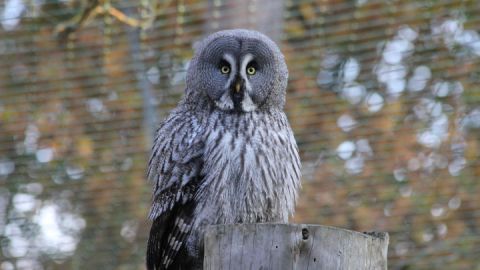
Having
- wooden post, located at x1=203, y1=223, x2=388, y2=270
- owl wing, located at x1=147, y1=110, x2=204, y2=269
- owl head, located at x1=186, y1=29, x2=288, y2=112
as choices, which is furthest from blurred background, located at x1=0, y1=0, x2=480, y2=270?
wooden post, located at x1=203, y1=223, x2=388, y2=270

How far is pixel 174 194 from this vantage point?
310cm

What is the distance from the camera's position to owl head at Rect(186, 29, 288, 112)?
3.21 meters

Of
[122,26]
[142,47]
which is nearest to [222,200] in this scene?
[142,47]

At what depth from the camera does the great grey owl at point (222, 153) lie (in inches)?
120

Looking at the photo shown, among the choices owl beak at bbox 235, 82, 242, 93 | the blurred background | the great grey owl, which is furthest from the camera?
the blurred background

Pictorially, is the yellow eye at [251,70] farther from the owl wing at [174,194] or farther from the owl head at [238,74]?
the owl wing at [174,194]

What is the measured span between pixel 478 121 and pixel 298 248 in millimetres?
4006

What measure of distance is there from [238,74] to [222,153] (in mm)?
296

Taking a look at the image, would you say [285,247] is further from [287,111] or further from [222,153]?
[287,111]

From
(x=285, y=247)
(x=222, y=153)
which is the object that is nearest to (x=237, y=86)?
(x=222, y=153)

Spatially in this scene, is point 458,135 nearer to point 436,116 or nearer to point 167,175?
point 436,116

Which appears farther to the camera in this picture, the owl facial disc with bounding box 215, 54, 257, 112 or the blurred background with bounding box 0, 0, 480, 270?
the blurred background with bounding box 0, 0, 480, 270

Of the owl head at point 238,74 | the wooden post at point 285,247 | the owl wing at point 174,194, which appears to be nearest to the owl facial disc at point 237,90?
the owl head at point 238,74

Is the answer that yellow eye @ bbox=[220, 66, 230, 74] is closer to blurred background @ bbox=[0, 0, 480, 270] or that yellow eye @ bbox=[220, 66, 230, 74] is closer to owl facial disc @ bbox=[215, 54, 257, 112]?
owl facial disc @ bbox=[215, 54, 257, 112]
